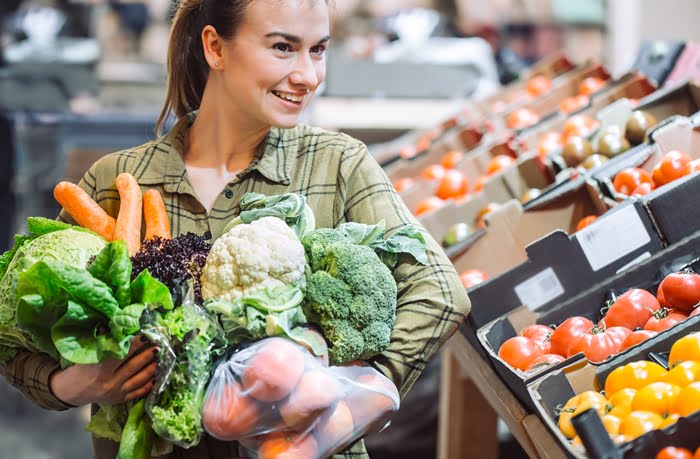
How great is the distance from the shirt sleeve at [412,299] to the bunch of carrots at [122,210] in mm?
356

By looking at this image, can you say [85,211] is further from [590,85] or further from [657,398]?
[590,85]

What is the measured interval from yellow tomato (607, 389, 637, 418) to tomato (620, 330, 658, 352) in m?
0.21

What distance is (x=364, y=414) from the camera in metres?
1.51

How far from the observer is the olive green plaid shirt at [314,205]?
5.38 feet

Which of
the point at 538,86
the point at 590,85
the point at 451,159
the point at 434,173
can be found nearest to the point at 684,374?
the point at 434,173

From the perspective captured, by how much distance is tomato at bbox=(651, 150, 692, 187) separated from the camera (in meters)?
2.32

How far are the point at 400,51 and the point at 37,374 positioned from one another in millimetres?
3935

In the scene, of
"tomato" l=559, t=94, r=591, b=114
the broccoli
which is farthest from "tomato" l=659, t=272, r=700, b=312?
"tomato" l=559, t=94, r=591, b=114

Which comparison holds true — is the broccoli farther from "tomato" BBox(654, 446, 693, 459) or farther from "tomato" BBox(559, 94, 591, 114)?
"tomato" BBox(559, 94, 591, 114)

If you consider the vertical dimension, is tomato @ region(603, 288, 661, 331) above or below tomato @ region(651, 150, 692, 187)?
below

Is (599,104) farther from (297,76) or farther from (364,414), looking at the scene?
(364,414)

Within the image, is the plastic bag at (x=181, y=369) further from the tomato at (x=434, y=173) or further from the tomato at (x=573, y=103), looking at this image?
the tomato at (x=573, y=103)

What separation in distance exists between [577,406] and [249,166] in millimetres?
758

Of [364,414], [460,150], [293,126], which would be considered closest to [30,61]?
[460,150]
